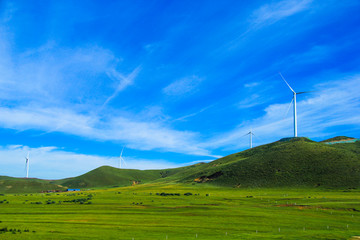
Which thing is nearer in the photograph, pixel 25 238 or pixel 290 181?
pixel 25 238

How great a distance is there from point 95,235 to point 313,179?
569 feet

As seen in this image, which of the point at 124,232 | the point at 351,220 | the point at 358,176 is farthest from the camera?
the point at 358,176

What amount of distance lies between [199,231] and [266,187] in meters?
146

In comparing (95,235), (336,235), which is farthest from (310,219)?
(95,235)

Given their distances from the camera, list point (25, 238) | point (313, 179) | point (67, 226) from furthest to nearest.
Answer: point (313, 179)
point (67, 226)
point (25, 238)

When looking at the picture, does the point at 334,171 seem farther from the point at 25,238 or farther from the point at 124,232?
the point at 25,238

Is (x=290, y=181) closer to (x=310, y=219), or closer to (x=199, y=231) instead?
(x=310, y=219)

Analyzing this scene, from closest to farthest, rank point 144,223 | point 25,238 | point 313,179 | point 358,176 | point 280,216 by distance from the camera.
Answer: point 25,238, point 144,223, point 280,216, point 358,176, point 313,179

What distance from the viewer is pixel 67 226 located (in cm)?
5747

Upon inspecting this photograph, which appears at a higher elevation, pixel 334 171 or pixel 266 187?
pixel 334 171

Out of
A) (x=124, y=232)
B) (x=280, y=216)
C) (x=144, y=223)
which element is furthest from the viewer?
(x=280, y=216)

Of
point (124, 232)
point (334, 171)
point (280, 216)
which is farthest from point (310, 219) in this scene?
point (334, 171)

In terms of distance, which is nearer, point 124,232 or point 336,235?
point 336,235

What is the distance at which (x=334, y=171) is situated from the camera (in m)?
186
